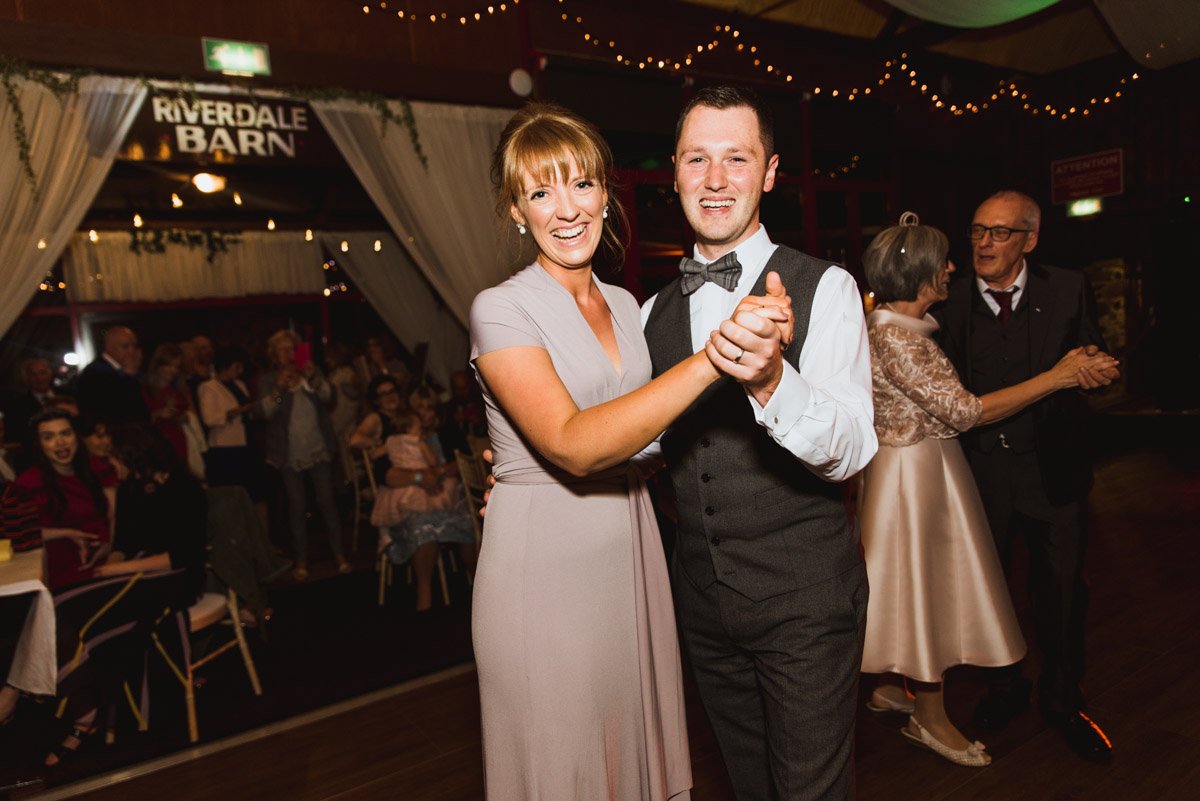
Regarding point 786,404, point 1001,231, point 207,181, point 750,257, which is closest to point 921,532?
point 1001,231

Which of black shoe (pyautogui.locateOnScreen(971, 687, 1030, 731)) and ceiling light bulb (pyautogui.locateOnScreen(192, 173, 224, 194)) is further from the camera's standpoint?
ceiling light bulb (pyautogui.locateOnScreen(192, 173, 224, 194))

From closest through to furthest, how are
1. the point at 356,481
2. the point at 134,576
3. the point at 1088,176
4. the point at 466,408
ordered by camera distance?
1. the point at 134,576
2. the point at 466,408
3. the point at 356,481
4. the point at 1088,176

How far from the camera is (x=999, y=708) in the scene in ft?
8.98

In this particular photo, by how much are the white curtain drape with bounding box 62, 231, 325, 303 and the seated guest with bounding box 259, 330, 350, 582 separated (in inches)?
209

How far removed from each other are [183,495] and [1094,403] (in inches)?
356

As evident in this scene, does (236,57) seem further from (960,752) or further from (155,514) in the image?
(960,752)

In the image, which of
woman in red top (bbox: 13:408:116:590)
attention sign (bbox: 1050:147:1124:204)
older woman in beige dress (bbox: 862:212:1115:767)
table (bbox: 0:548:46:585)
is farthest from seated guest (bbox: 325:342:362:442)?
attention sign (bbox: 1050:147:1124:204)

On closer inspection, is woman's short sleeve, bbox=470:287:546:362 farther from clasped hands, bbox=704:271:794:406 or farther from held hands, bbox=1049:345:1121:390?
held hands, bbox=1049:345:1121:390

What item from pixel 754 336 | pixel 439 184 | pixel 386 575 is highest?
pixel 439 184

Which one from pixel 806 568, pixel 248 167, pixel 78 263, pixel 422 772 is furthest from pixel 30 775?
pixel 78 263

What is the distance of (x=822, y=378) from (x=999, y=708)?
2.03m

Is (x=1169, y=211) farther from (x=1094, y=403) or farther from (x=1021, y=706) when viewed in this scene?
(x=1021, y=706)

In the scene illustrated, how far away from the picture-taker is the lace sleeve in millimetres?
2250

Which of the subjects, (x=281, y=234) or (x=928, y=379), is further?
(x=281, y=234)
